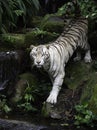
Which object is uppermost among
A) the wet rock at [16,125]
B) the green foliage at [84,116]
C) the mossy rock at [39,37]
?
the mossy rock at [39,37]

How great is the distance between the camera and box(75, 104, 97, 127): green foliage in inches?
300

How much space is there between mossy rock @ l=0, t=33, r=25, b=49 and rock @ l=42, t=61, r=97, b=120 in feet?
4.09

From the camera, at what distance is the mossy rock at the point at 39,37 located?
986 centimetres

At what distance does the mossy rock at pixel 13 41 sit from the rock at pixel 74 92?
4.09ft

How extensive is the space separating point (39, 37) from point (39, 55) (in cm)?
182

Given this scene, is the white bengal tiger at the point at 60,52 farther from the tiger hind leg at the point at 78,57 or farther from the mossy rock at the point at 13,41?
the mossy rock at the point at 13,41

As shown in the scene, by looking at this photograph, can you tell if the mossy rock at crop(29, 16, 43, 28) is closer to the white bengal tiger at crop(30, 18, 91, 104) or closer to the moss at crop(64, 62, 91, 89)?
the white bengal tiger at crop(30, 18, 91, 104)

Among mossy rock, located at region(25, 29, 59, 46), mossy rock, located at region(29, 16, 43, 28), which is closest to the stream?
mossy rock, located at region(25, 29, 59, 46)

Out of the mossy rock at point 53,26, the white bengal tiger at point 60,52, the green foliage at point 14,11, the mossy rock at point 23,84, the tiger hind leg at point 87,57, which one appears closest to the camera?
the white bengal tiger at point 60,52

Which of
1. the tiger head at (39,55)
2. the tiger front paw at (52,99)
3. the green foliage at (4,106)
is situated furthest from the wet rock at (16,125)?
the tiger head at (39,55)

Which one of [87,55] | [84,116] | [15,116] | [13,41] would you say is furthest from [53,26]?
[84,116]

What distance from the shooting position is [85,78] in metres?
8.88

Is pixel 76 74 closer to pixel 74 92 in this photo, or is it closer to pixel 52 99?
pixel 74 92

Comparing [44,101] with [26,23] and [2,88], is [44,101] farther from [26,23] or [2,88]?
[26,23]
